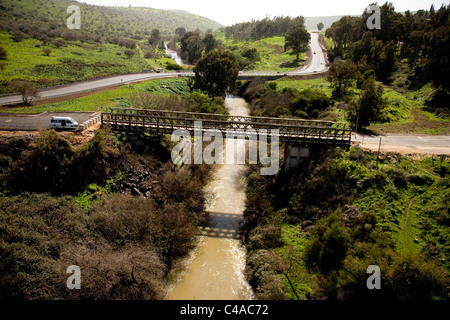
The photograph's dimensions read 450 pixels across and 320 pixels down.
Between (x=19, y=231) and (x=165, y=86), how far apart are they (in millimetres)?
45752

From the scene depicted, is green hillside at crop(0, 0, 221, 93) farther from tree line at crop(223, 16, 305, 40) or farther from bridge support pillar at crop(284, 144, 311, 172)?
tree line at crop(223, 16, 305, 40)

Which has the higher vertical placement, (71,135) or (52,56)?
(52,56)

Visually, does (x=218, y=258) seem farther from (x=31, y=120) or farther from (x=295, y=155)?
(x=31, y=120)

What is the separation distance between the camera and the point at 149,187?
1098 inches

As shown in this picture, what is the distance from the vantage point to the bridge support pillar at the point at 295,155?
28.7 meters

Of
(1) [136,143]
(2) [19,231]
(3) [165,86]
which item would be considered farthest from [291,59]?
(2) [19,231]

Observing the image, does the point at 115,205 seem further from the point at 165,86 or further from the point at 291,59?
the point at 291,59

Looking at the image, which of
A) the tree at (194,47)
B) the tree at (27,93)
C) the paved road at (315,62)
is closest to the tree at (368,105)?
the tree at (27,93)

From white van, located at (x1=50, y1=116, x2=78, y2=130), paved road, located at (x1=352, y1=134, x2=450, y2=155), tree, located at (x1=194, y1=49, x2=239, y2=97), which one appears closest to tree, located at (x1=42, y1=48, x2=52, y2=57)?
tree, located at (x1=194, y1=49, x2=239, y2=97)

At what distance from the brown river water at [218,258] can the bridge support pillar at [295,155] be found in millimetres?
6258

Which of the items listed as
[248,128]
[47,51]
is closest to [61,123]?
[248,128]

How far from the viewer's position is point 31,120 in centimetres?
3234

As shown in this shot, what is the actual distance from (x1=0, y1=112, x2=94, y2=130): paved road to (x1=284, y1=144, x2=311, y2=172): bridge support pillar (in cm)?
2374

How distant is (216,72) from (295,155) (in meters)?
34.6
